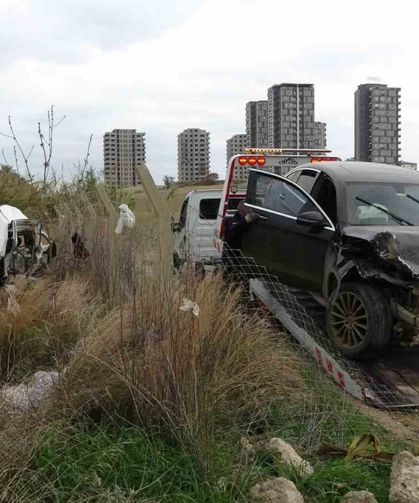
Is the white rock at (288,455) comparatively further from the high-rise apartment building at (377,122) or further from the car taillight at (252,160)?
the high-rise apartment building at (377,122)

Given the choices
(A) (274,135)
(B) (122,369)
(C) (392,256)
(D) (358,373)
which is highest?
(A) (274,135)

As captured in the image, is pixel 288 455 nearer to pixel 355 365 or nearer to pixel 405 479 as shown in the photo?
pixel 405 479

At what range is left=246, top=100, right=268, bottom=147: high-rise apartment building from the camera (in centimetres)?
2077

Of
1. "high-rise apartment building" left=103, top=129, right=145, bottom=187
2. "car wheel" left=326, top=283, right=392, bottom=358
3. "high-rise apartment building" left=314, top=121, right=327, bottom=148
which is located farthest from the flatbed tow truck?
"high-rise apartment building" left=314, top=121, right=327, bottom=148

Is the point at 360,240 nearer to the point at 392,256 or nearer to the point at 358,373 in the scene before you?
the point at 392,256

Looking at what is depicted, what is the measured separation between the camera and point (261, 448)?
359 centimetres

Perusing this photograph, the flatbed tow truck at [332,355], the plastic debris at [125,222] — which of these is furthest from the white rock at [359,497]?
the plastic debris at [125,222]

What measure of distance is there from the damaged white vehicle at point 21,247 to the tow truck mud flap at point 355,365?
2.85 meters

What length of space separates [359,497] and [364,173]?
191 inches

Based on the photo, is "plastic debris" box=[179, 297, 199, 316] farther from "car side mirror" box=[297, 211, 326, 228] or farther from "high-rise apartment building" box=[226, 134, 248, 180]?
"high-rise apartment building" box=[226, 134, 248, 180]

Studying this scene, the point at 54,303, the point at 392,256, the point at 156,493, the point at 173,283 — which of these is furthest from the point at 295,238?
the point at 156,493

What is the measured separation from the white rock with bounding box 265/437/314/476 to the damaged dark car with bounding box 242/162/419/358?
250 centimetres

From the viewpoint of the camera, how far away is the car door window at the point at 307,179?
7.78 meters

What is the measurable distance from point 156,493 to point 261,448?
72 cm
